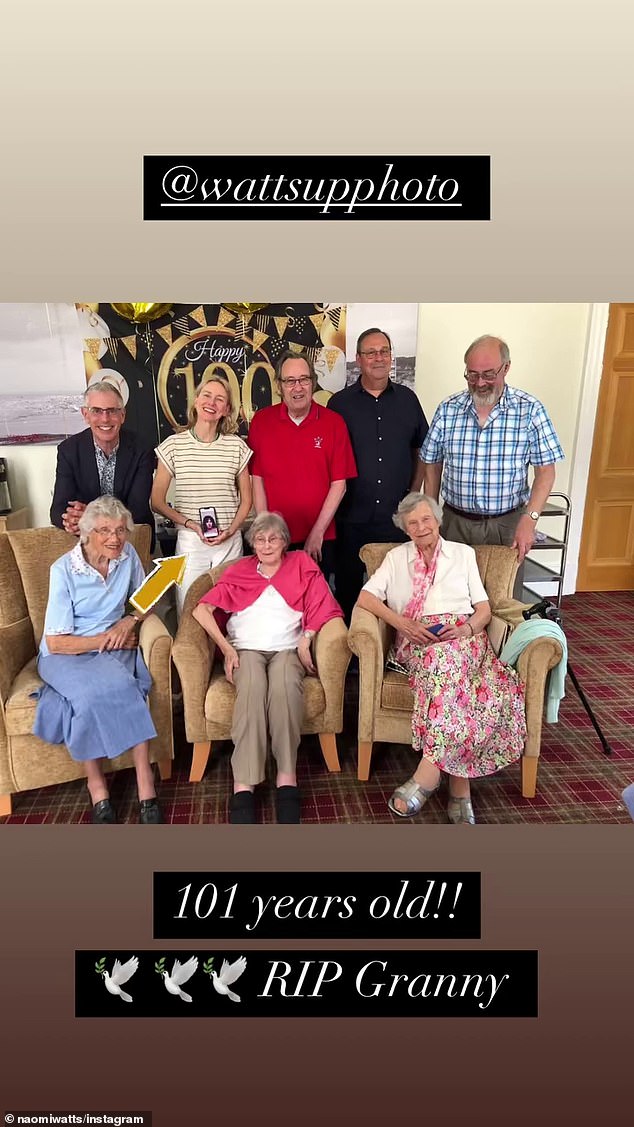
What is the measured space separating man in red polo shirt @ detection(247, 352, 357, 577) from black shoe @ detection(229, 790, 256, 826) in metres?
0.99

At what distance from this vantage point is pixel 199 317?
3643 mm

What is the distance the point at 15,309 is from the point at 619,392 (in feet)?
11.4

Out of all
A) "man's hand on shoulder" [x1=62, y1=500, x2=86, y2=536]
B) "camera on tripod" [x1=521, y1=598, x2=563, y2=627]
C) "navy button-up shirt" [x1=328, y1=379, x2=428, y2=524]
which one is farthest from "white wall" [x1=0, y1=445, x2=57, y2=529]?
"camera on tripod" [x1=521, y1=598, x2=563, y2=627]

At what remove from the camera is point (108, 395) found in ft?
8.18

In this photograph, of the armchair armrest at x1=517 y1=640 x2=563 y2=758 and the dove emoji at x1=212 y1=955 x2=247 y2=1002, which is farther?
the armchair armrest at x1=517 y1=640 x2=563 y2=758

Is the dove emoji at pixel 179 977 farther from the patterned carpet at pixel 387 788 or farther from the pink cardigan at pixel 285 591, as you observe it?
the pink cardigan at pixel 285 591

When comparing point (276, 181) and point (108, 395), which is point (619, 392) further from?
point (276, 181)

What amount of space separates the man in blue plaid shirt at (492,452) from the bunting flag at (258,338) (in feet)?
4.37

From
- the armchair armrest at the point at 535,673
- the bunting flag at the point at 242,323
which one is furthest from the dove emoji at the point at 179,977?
the bunting flag at the point at 242,323

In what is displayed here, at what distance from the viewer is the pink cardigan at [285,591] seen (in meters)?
2.43

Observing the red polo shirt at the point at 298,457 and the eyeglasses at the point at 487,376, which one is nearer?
the eyeglasses at the point at 487,376

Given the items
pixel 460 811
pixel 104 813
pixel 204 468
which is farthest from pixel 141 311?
pixel 460 811
